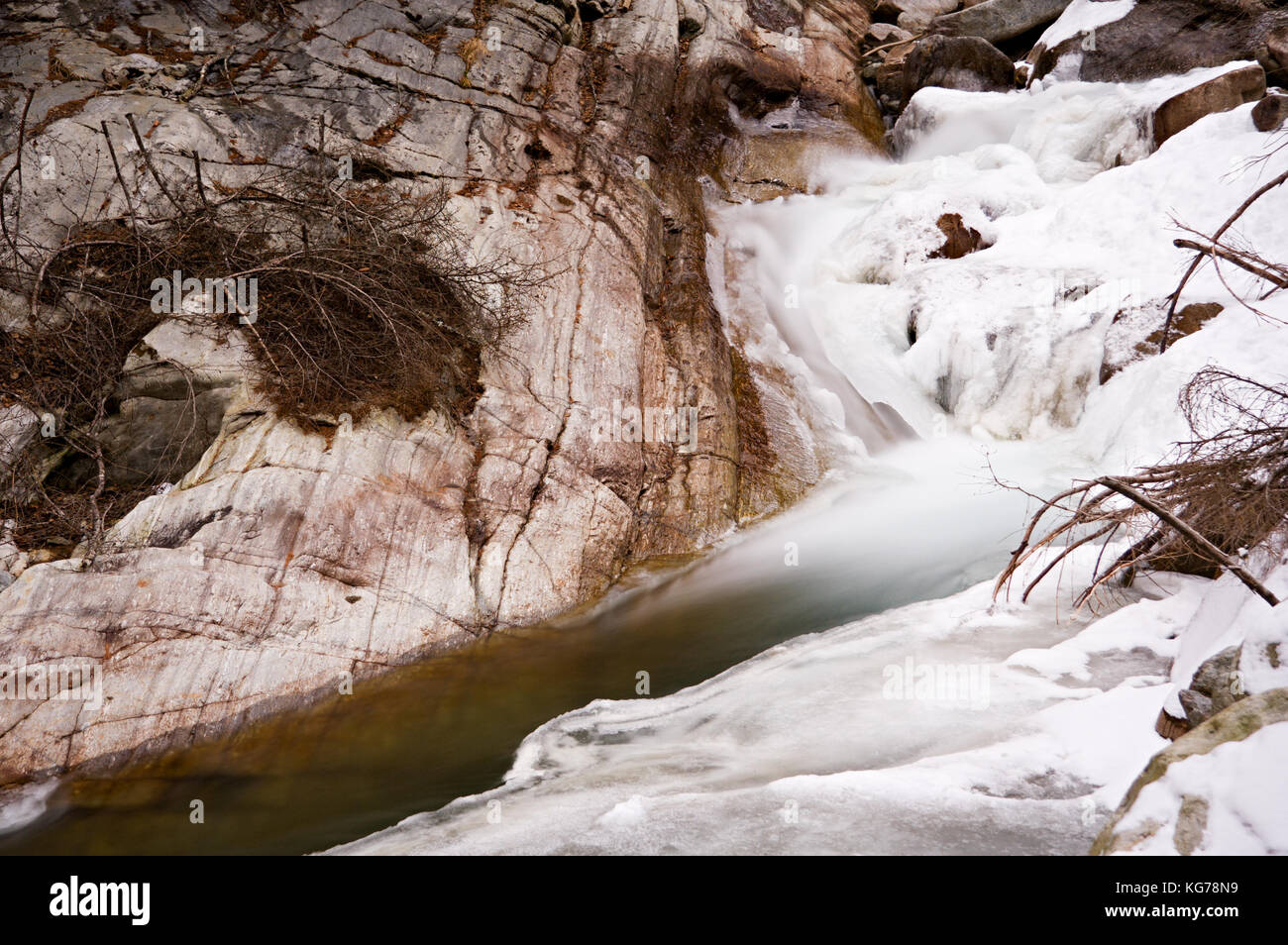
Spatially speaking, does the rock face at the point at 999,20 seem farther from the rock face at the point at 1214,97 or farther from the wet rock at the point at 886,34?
the rock face at the point at 1214,97

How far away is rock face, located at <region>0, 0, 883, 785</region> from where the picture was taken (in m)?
5.25

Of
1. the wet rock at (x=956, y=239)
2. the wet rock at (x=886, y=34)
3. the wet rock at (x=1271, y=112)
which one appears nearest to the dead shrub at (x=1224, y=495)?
the wet rock at (x=956, y=239)

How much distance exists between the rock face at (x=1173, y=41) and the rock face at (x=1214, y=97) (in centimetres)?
114

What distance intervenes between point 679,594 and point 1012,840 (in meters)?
3.96

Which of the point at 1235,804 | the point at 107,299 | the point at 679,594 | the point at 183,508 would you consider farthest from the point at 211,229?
the point at 1235,804

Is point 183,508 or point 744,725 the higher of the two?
point 183,508

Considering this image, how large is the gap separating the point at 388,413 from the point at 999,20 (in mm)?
14427

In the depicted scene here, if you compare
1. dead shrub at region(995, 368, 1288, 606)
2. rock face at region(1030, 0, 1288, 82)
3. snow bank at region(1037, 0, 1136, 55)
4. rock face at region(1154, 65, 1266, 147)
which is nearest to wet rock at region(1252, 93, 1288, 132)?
rock face at region(1154, 65, 1266, 147)

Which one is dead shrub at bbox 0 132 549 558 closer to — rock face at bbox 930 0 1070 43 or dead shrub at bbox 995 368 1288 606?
dead shrub at bbox 995 368 1288 606

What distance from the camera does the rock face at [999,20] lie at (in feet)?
47.6

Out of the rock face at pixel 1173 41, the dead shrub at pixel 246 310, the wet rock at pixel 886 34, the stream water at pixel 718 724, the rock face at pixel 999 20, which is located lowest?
the stream water at pixel 718 724

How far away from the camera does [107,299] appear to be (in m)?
7.04

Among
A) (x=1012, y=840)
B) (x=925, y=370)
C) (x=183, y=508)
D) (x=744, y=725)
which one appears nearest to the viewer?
(x=1012, y=840)
